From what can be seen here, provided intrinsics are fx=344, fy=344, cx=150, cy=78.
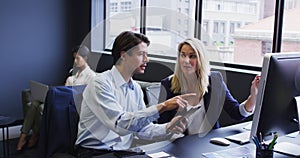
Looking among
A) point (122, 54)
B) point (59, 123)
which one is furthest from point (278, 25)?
point (59, 123)

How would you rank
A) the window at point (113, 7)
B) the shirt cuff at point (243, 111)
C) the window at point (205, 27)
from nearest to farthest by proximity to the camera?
1. the shirt cuff at point (243, 111)
2. the window at point (205, 27)
3. the window at point (113, 7)

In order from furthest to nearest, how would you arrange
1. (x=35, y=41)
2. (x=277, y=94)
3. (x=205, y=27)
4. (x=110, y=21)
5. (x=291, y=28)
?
(x=110, y=21)
(x=35, y=41)
(x=205, y=27)
(x=291, y=28)
(x=277, y=94)

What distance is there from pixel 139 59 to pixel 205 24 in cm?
171

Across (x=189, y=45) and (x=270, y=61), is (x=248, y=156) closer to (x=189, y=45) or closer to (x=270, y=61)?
(x=270, y=61)

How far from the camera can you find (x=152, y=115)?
1536mm

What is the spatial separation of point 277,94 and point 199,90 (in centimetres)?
70

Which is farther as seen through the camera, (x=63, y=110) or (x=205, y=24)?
(x=205, y=24)

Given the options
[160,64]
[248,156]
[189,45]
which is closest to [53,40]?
[160,64]

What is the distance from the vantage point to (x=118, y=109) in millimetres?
1641

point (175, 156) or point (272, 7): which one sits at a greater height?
point (272, 7)

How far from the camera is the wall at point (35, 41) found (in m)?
4.05

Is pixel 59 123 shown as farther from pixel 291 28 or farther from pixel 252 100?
pixel 291 28

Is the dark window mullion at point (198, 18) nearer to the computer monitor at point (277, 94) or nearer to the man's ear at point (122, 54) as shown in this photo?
the man's ear at point (122, 54)

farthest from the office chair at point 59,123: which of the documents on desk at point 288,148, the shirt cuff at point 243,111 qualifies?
the documents on desk at point 288,148
